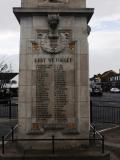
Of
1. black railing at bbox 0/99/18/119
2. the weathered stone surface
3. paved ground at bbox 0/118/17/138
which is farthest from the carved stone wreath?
black railing at bbox 0/99/18/119

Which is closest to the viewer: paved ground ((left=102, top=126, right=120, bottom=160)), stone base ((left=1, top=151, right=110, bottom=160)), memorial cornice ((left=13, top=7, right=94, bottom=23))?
stone base ((left=1, top=151, right=110, bottom=160))

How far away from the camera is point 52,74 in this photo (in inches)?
503

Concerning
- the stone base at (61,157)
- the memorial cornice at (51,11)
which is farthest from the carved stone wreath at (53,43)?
the stone base at (61,157)

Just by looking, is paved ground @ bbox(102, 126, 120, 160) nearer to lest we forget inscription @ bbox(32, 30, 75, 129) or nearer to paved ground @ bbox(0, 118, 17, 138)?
lest we forget inscription @ bbox(32, 30, 75, 129)

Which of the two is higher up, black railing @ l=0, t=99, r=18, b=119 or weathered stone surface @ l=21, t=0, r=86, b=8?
weathered stone surface @ l=21, t=0, r=86, b=8

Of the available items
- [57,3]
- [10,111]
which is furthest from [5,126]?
[57,3]

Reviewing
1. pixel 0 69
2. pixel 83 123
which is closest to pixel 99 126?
pixel 83 123

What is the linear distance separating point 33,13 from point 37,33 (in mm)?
553

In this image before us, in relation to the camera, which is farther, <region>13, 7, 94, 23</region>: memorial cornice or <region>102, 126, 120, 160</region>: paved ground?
<region>102, 126, 120, 160</region>: paved ground

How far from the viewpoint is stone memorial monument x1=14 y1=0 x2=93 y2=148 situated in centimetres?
1274

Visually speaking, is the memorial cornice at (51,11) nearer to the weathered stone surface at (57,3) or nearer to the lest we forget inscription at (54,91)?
the weathered stone surface at (57,3)

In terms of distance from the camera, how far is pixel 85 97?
1284 cm

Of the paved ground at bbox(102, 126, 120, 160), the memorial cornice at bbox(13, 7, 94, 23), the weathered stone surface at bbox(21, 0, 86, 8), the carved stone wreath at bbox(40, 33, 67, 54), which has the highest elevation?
the weathered stone surface at bbox(21, 0, 86, 8)

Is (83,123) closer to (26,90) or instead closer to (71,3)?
(26,90)
